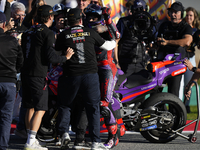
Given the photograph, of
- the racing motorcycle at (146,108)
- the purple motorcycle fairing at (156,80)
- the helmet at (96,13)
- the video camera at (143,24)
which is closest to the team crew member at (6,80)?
the racing motorcycle at (146,108)

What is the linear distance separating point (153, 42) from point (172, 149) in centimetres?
187

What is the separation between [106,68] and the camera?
4.89 m

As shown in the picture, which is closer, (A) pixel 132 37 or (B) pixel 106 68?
(B) pixel 106 68

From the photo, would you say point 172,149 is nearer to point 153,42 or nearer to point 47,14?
point 153,42

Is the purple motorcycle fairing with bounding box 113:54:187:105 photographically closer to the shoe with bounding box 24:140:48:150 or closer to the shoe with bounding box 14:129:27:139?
the shoe with bounding box 24:140:48:150

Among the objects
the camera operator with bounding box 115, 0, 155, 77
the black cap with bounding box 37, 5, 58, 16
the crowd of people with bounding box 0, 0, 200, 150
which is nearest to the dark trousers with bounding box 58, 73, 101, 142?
the crowd of people with bounding box 0, 0, 200, 150

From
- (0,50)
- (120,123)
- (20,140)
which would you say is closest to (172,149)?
(120,123)

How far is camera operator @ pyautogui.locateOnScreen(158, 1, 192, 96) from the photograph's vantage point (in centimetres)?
600

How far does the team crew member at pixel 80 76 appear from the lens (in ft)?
14.9

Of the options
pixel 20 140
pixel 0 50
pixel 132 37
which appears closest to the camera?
pixel 0 50

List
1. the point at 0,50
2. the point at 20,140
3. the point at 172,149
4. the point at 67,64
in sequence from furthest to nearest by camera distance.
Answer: the point at 20,140 → the point at 172,149 → the point at 67,64 → the point at 0,50

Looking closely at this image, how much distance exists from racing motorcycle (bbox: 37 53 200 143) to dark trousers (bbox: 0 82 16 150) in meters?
0.87

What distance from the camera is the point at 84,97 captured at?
4621mm

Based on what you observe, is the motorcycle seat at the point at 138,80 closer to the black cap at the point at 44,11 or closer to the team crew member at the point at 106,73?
the team crew member at the point at 106,73
